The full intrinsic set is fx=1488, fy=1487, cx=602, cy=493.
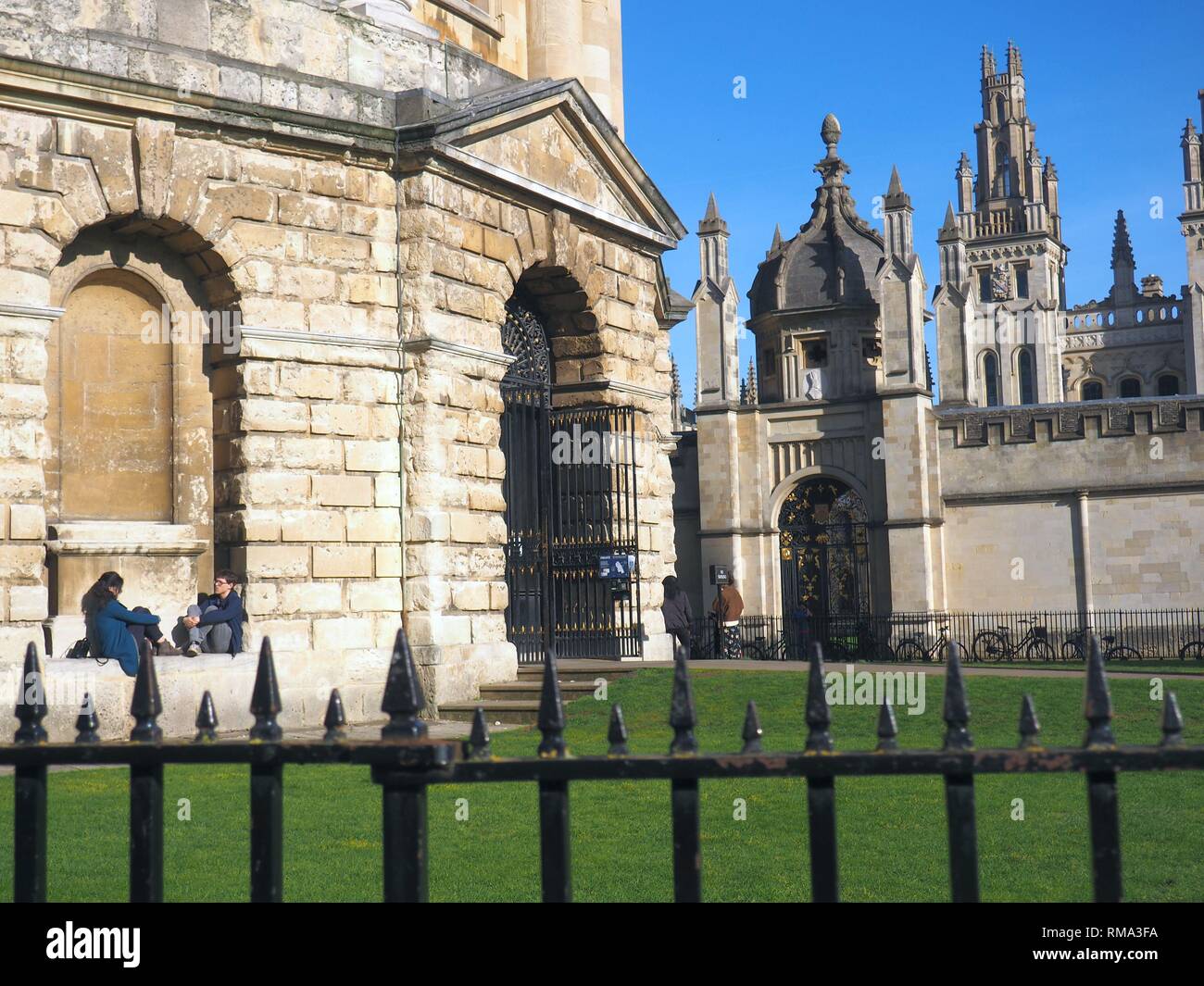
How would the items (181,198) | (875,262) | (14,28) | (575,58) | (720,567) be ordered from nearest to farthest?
(14,28), (181,198), (575,58), (720,567), (875,262)

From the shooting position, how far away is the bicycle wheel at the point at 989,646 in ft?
121

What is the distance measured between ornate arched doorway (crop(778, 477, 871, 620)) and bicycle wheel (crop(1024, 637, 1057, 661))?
5701 millimetres

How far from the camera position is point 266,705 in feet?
13.3

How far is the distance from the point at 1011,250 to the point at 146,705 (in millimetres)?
108191

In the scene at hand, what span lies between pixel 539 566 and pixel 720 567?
71.4 feet

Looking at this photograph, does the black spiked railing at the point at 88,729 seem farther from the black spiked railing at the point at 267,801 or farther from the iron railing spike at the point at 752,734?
the iron railing spike at the point at 752,734

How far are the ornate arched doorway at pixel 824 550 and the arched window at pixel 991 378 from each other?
173 ft

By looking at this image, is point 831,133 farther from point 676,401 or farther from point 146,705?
point 146,705

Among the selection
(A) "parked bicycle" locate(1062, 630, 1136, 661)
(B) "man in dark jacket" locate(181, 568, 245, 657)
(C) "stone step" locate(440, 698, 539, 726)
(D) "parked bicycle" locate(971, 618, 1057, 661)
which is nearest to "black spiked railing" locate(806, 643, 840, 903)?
(B) "man in dark jacket" locate(181, 568, 245, 657)

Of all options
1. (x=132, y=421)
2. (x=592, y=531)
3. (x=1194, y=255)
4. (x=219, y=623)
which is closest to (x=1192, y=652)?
(x=592, y=531)

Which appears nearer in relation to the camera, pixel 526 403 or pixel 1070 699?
pixel 1070 699

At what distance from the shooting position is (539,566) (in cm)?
1898
